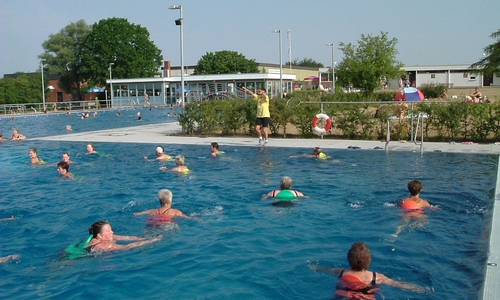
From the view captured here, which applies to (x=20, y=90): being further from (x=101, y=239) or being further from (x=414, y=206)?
(x=414, y=206)

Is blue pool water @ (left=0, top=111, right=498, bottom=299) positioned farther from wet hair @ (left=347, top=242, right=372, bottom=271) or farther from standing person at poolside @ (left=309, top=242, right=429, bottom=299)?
wet hair @ (left=347, top=242, right=372, bottom=271)

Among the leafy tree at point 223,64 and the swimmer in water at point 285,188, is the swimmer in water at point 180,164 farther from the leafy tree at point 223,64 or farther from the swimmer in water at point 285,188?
the leafy tree at point 223,64

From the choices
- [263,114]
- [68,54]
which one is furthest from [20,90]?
[263,114]

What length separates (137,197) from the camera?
10.5m

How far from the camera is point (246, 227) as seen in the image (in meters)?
8.11

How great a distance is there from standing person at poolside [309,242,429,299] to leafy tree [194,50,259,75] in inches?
3224

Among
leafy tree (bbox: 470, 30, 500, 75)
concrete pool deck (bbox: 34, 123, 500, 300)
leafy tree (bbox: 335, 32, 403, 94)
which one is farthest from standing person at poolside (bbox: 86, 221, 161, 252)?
leafy tree (bbox: 470, 30, 500, 75)

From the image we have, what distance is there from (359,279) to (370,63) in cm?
3732

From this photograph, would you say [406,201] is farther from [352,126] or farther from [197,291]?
[352,126]

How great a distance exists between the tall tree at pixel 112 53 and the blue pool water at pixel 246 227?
59924mm

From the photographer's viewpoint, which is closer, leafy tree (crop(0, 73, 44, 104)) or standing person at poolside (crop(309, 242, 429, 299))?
standing person at poolside (crop(309, 242, 429, 299))

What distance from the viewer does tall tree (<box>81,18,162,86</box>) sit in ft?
235

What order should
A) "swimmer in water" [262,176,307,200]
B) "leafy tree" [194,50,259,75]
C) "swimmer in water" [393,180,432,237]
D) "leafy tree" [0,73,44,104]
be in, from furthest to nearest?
"leafy tree" [194,50,259,75], "leafy tree" [0,73,44,104], "swimmer in water" [262,176,307,200], "swimmer in water" [393,180,432,237]

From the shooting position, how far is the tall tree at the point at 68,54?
72000mm
